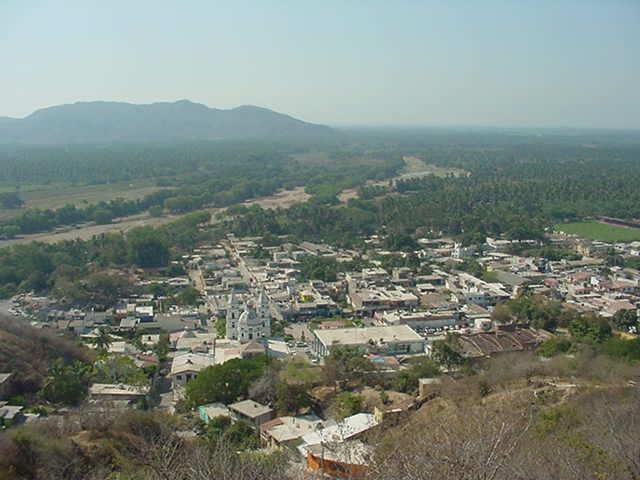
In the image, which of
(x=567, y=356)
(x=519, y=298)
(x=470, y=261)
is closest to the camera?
(x=567, y=356)

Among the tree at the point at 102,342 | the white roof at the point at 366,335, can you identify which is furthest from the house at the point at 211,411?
the tree at the point at 102,342

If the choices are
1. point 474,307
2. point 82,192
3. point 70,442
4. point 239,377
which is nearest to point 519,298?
point 474,307

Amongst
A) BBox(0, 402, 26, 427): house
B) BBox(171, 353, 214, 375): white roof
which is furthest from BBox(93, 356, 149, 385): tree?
BBox(0, 402, 26, 427): house

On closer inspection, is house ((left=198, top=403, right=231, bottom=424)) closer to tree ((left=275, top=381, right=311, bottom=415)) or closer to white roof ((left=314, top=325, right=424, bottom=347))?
tree ((left=275, top=381, right=311, bottom=415))

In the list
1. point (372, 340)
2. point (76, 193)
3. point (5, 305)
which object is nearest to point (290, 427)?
point (372, 340)

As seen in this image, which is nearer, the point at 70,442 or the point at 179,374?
the point at 70,442

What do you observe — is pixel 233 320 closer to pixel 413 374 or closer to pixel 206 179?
pixel 413 374

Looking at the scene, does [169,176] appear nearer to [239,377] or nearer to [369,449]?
[239,377]
